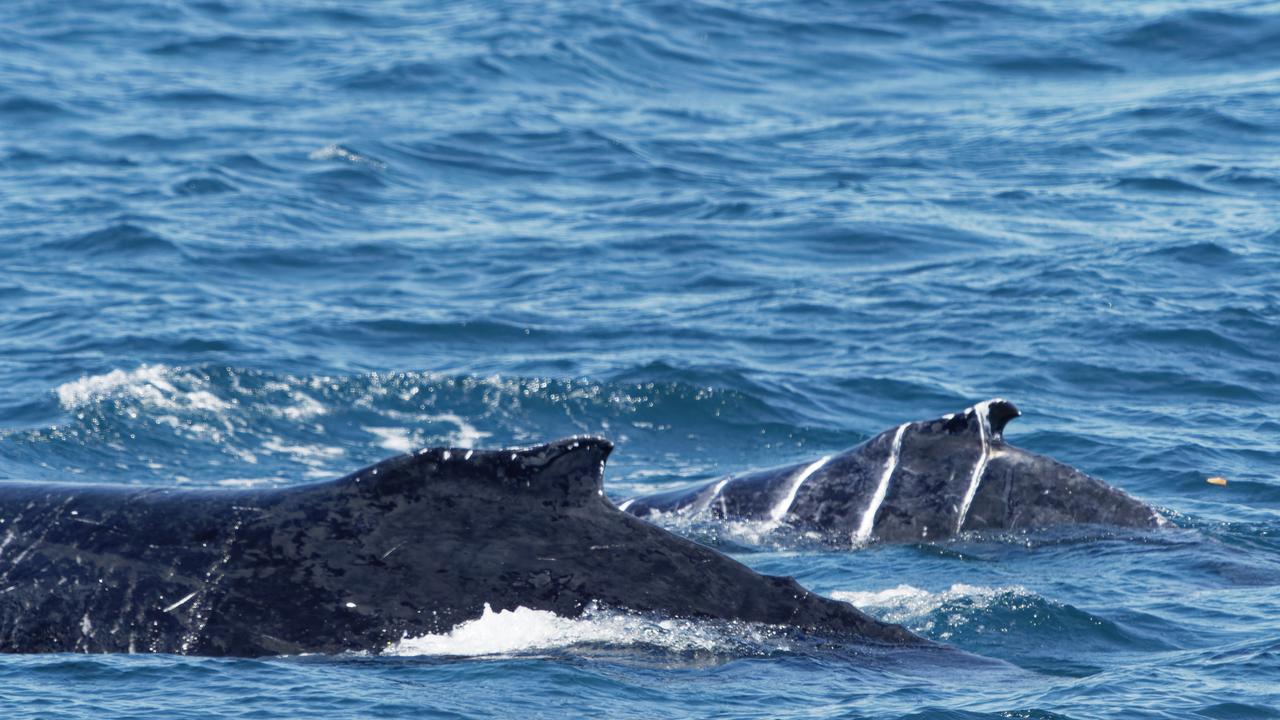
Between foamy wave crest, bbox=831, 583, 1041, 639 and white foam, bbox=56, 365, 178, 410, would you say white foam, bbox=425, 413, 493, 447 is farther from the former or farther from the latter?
foamy wave crest, bbox=831, 583, 1041, 639

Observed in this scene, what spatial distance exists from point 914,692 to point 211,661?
331cm

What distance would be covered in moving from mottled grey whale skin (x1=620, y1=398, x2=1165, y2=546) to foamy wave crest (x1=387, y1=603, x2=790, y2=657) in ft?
16.4

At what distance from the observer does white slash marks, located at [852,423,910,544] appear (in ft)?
46.1

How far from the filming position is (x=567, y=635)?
359 inches

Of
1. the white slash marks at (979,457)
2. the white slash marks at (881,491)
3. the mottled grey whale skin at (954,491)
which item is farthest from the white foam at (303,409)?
the white slash marks at (979,457)

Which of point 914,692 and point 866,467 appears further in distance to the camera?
point 866,467

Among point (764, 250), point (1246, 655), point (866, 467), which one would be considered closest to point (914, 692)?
point (1246, 655)

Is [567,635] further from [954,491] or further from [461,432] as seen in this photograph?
[461,432]

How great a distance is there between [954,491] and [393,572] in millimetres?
6047

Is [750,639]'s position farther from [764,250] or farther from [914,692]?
[764,250]

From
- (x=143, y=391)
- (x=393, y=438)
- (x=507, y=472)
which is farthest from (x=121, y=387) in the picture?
(x=507, y=472)

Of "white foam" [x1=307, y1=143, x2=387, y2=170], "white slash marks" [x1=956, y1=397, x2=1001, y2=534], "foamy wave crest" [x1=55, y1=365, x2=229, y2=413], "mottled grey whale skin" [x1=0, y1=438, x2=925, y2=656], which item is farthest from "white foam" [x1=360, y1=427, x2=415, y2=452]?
"white foam" [x1=307, y1=143, x2=387, y2=170]

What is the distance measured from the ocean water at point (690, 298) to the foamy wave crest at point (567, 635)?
20 millimetres

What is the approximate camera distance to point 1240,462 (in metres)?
17.1
